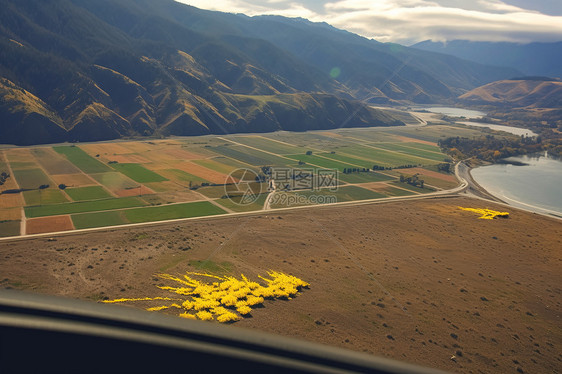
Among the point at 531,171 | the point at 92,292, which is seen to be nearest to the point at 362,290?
the point at 92,292

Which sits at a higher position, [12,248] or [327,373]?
[327,373]

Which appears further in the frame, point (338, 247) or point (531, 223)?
point (531, 223)

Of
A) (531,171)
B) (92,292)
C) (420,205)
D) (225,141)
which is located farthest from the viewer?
(225,141)

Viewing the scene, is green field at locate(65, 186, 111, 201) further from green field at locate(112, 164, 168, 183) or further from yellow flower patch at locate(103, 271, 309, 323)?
yellow flower patch at locate(103, 271, 309, 323)

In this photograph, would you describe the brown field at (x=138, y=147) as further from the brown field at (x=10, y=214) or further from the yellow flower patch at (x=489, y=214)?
the yellow flower patch at (x=489, y=214)

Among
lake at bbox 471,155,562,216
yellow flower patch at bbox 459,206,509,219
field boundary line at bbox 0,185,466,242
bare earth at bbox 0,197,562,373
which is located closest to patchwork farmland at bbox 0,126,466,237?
field boundary line at bbox 0,185,466,242

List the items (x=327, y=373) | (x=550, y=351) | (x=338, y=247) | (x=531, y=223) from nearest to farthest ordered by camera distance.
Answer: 1. (x=327, y=373)
2. (x=550, y=351)
3. (x=338, y=247)
4. (x=531, y=223)

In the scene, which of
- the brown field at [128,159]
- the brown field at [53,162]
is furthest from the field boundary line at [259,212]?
the brown field at [128,159]

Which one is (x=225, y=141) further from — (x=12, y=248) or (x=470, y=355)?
(x=470, y=355)

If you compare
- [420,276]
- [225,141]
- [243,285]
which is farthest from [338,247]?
[225,141]
